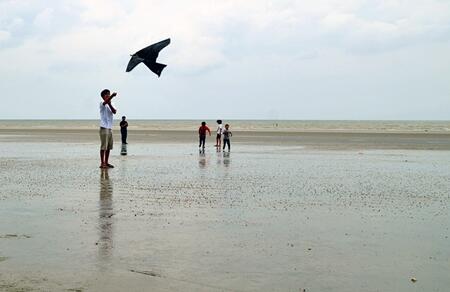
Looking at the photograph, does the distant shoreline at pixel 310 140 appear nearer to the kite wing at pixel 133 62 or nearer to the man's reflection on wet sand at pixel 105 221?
the kite wing at pixel 133 62

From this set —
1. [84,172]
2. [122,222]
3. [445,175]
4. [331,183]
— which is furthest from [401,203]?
[84,172]

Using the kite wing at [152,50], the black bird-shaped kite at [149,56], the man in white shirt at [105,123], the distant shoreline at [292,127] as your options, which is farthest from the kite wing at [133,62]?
the distant shoreline at [292,127]

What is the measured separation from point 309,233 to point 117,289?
10.6 ft

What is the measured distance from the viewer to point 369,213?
30.1 feet

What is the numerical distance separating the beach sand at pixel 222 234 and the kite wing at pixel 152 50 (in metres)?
3.07

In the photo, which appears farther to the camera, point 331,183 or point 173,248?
point 331,183

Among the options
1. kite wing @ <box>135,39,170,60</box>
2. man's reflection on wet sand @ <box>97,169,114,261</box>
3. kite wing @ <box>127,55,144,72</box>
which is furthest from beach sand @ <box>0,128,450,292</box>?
kite wing @ <box>135,39,170,60</box>

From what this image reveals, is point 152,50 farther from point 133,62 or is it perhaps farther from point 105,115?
point 105,115

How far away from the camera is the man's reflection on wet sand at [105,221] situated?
6.43 meters

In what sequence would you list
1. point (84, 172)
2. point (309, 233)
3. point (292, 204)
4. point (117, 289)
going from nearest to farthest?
point (117, 289) → point (309, 233) → point (292, 204) → point (84, 172)

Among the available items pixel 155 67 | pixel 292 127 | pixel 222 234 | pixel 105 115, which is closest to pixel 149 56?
pixel 155 67

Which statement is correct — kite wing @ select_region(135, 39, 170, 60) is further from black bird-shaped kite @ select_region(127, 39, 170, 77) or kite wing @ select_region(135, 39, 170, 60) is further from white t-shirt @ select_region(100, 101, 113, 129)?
white t-shirt @ select_region(100, 101, 113, 129)

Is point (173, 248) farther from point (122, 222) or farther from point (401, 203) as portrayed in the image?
point (401, 203)

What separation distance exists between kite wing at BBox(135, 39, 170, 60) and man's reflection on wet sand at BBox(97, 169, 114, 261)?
3491 millimetres
